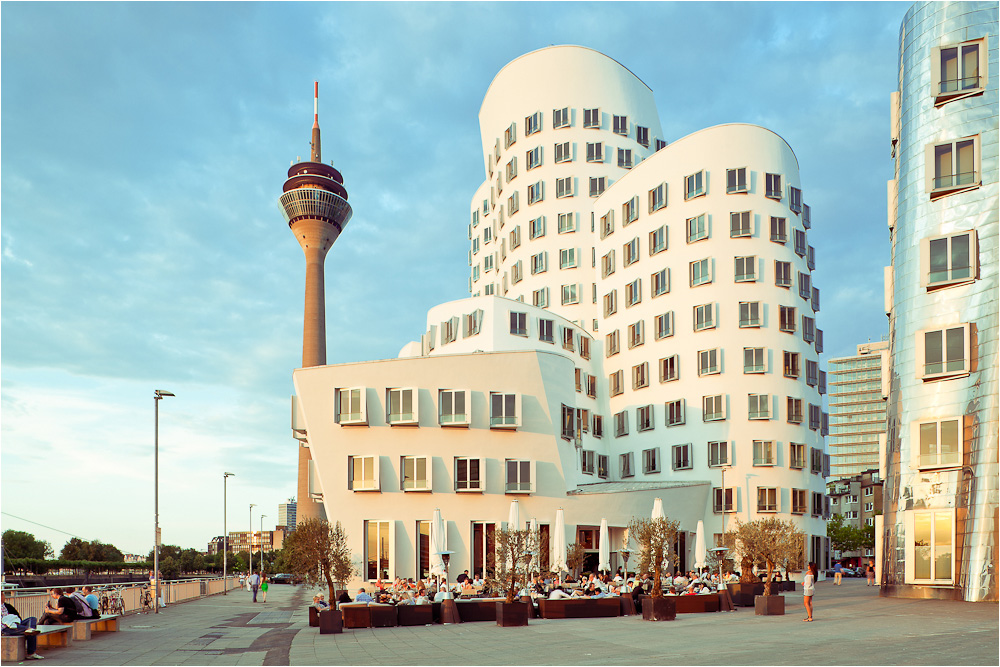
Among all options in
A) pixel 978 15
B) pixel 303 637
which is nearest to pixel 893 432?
pixel 978 15

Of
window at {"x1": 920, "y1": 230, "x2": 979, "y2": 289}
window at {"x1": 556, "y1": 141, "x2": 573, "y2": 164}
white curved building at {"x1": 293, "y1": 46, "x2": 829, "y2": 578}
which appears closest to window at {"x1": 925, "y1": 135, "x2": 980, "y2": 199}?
window at {"x1": 920, "y1": 230, "x2": 979, "y2": 289}

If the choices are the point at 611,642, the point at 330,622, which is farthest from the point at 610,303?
the point at 611,642

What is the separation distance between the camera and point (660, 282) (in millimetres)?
61375

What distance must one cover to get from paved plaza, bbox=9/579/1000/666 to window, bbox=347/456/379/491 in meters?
17.3

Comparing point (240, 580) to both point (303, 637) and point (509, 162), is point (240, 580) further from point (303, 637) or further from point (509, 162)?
point (303, 637)

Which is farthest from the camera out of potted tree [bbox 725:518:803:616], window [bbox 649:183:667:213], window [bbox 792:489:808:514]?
window [bbox 649:183:667:213]

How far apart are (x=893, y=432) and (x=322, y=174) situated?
369 ft

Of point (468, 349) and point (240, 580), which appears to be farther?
point (240, 580)

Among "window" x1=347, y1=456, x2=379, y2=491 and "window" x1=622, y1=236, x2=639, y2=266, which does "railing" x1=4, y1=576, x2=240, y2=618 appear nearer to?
"window" x1=347, y1=456, x2=379, y2=491

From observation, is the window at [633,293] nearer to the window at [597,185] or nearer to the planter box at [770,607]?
the window at [597,185]

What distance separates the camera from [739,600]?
3256 centimetres

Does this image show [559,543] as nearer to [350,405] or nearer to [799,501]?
[350,405]

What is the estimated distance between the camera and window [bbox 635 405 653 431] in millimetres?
60869

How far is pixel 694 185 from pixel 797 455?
18383mm
